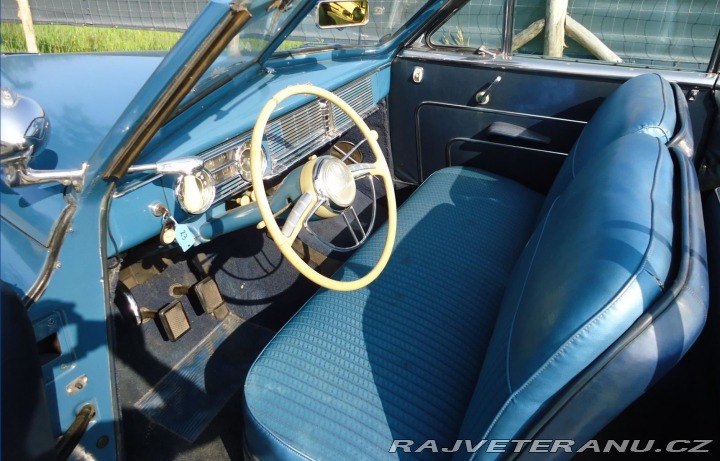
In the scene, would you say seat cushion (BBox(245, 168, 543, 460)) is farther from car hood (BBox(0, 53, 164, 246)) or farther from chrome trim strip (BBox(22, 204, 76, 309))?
car hood (BBox(0, 53, 164, 246))

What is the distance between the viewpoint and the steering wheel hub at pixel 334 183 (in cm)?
144


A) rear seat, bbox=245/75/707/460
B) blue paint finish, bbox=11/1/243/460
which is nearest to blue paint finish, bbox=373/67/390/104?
rear seat, bbox=245/75/707/460

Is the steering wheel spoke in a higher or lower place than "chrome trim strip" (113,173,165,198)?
lower

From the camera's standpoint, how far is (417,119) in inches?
109

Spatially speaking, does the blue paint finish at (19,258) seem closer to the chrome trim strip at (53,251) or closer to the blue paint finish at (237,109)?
the chrome trim strip at (53,251)

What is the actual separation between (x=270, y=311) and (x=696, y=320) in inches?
69.9

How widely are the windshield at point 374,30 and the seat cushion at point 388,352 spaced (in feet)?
3.20

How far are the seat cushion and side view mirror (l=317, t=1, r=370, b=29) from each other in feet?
2.68

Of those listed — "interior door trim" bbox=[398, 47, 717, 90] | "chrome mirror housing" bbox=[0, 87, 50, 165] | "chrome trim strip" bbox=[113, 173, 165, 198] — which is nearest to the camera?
"chrome mirror housing" bbox=[0, 87, 50, 165]

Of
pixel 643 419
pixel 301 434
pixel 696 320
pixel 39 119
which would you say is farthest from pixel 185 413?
pixel 696 320

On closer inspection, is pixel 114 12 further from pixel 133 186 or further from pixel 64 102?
pixel 133 186

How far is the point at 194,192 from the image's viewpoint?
137 cm

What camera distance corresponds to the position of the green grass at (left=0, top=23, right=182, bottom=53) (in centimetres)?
198

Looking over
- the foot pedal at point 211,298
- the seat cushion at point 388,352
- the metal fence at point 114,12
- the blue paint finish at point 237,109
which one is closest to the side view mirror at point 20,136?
the blue paint finish at point 237,109
